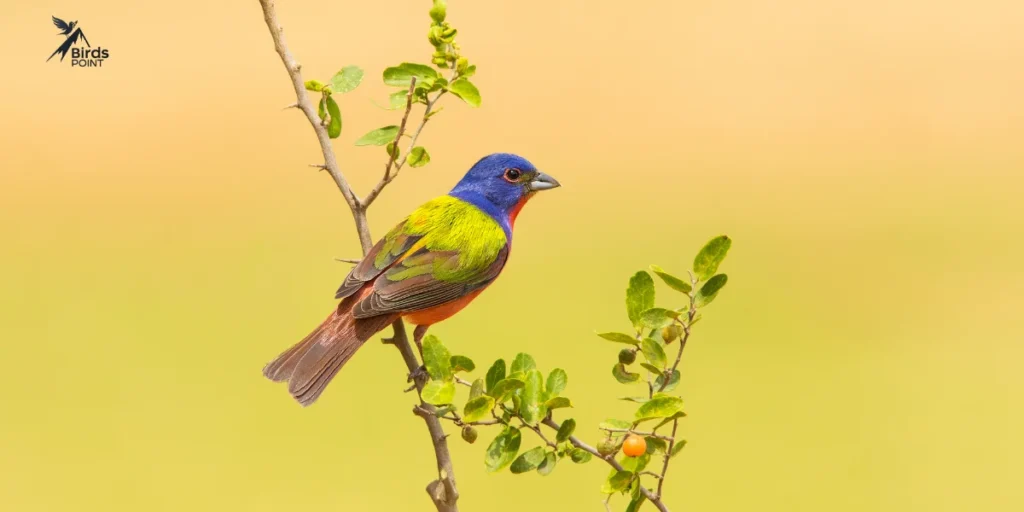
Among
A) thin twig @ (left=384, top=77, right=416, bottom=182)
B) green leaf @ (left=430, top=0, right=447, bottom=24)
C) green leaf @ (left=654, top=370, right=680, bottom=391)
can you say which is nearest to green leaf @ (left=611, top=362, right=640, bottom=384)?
green leaf @ (left=654, top=370, right=680, bottom=391)

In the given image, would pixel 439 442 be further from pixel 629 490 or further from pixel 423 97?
pixel 423 97

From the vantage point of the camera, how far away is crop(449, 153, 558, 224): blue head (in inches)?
152

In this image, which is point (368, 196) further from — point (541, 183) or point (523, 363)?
point (541, 183)

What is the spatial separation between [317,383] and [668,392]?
3.80 feet

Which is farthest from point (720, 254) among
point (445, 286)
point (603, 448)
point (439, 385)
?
point (445, 286)

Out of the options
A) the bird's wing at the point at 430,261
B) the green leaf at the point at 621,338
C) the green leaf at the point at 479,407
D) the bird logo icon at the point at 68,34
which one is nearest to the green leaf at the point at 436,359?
the green leaf at the point at 479,407

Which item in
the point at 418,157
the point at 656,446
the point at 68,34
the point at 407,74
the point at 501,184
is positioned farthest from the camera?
the point at 68,34

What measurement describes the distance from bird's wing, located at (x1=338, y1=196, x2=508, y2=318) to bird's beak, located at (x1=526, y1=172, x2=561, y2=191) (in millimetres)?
275

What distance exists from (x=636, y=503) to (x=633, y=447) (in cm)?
15

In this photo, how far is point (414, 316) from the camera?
341 cm

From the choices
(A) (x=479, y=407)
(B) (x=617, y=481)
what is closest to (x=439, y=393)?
(A) (x=479, y=407)

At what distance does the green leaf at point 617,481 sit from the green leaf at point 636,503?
1.7 inches

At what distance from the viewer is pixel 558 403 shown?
91.9 inches

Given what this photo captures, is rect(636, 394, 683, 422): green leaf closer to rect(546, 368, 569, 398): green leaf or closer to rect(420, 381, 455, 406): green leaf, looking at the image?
rect(546, 368, 569, 398): green leaf
